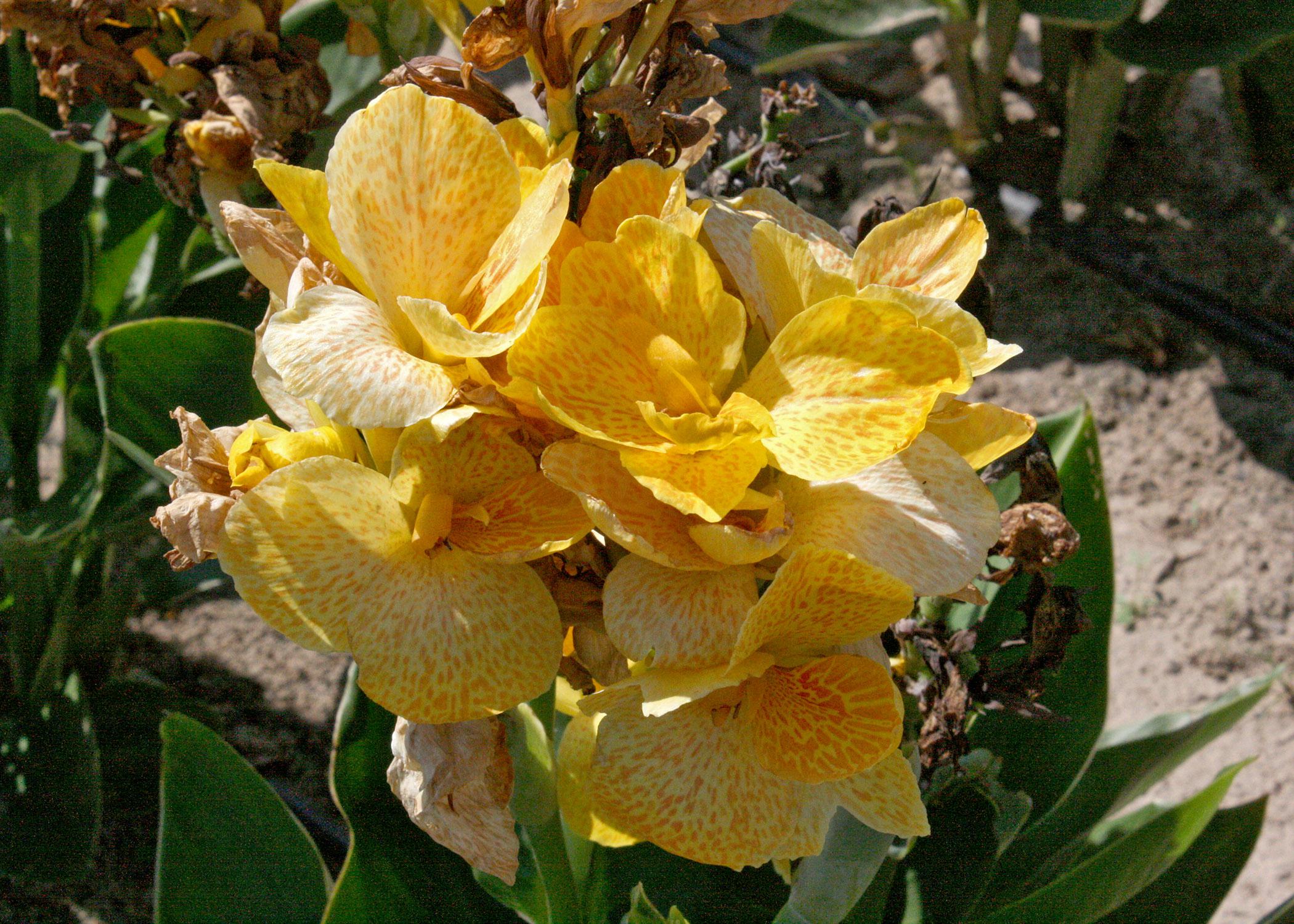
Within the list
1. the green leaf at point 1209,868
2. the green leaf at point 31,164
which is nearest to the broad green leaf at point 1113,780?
the green leaf at point 1209,868

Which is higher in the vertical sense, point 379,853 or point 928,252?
point 928,252

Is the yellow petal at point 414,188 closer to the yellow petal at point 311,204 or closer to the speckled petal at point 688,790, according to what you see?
the yellow petal at point 311,204

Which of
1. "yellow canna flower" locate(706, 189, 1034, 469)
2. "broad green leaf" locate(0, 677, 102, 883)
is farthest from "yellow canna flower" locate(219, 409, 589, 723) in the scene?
"broad green leaf" locate(0, 677, 102, 883)

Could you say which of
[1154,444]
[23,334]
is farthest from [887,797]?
[1154,444]

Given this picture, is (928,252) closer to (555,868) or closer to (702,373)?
(702,373)

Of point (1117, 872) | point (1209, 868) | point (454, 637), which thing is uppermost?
point (454, 637)

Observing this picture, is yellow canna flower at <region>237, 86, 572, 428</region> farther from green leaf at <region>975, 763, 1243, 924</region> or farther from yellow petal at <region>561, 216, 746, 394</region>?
green leaf at <region>975, 763, 1243, 924</region>
